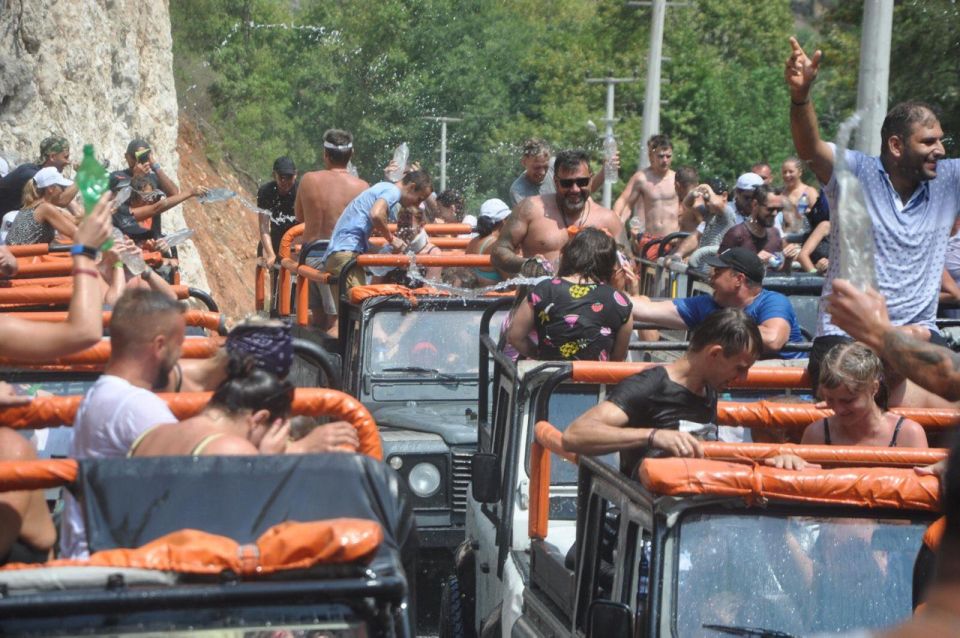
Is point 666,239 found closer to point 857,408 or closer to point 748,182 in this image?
point 748,182

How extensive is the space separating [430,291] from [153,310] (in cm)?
472

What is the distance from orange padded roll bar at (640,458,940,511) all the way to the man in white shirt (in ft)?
4.72

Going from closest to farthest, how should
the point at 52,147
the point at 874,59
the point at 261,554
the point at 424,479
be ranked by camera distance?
1. the point at 261,554
2. the point at 424,479
3. the point at 874,59
4. the point at 52,147

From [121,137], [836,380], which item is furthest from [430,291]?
[121,137]

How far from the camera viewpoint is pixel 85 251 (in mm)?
4602

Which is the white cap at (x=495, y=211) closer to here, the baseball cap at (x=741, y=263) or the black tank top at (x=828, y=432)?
the baseball cap at (x=741, y=263)

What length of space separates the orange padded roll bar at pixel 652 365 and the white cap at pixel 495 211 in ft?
18.8

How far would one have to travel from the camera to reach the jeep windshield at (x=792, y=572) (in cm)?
418

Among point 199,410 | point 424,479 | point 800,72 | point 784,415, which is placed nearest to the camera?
point 199,410

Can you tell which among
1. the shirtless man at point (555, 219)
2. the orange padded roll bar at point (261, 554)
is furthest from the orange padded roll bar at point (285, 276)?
the orange padded roll bar at point (261, 554)

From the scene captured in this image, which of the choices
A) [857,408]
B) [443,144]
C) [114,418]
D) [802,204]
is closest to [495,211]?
[802,204]

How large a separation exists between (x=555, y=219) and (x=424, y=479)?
208 cm

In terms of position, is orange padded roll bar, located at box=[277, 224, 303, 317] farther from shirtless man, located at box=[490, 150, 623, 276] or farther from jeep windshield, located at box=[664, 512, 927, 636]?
jeep windshield, located at box=[664, 512, 927, 636]

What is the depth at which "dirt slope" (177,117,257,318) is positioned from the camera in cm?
3297
